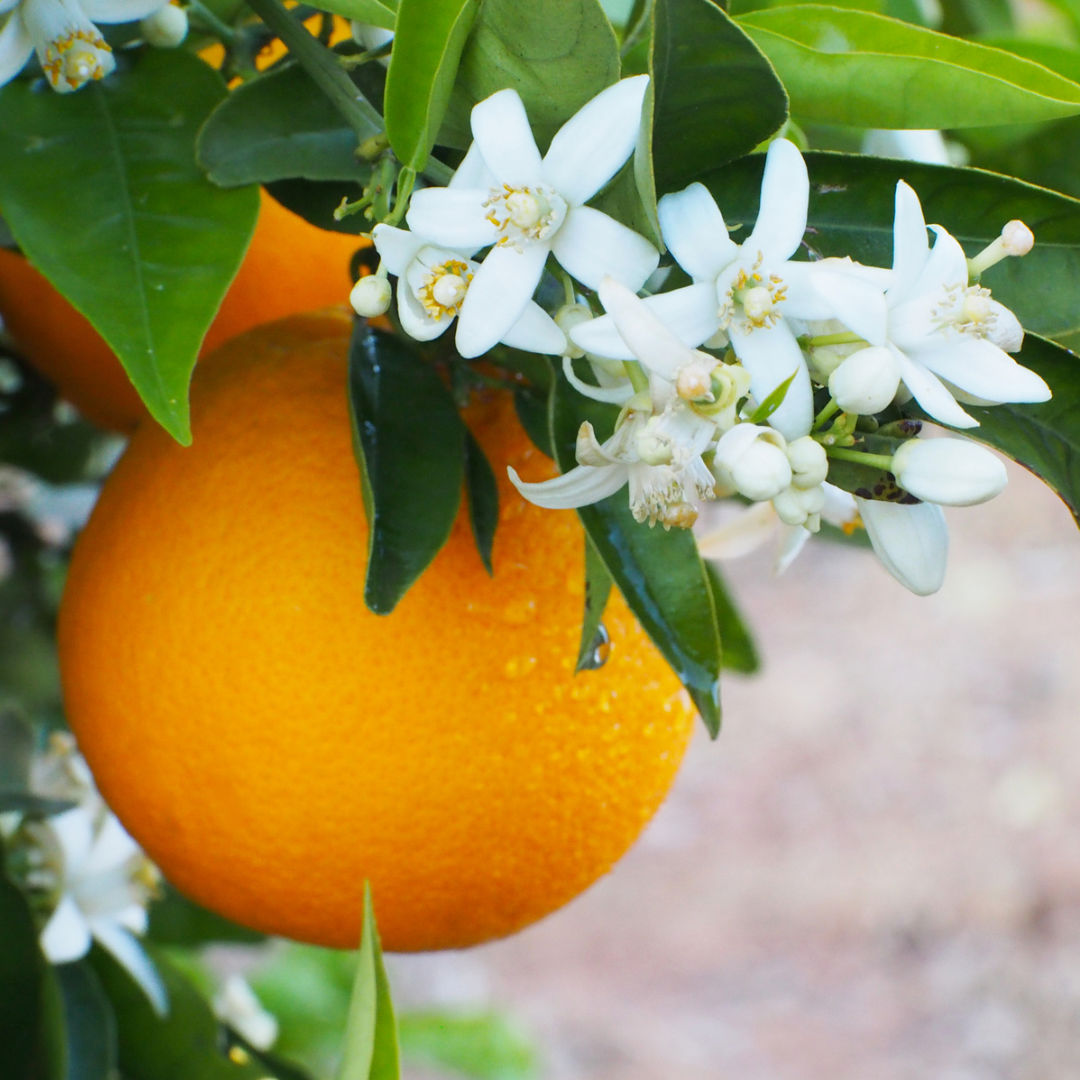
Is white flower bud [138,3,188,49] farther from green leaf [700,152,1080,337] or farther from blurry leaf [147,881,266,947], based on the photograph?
blurry leaf [147,881,266,947]

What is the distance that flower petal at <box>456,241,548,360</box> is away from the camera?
0.84 feet

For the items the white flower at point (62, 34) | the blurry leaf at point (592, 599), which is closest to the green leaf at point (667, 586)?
the blurry leaf at point (592, 599)

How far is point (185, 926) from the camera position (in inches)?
26.9

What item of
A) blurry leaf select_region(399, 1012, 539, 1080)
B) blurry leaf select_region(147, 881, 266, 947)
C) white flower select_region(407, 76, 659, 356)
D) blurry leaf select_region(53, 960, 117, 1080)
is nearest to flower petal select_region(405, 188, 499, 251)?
white flower select_region(407, 76, 659, 356)

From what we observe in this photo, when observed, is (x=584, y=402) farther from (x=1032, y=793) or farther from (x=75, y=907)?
(x=1032, y=793)

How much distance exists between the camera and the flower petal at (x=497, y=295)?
257 millimetres

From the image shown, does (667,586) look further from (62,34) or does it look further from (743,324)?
(62,34)

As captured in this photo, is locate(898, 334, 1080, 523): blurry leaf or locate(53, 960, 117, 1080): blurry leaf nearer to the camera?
locate(898, 334, 1080, 523): blurry leaf

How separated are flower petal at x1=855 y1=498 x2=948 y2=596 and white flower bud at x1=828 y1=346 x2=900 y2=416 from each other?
0.12 ft

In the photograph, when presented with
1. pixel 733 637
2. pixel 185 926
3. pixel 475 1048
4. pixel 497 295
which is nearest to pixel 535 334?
pixel 497 295

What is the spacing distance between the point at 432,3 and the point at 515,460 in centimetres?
17

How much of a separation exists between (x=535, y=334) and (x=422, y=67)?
0.07m

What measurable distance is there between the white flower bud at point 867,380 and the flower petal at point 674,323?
0.03 metres

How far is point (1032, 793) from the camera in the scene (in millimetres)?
2326
